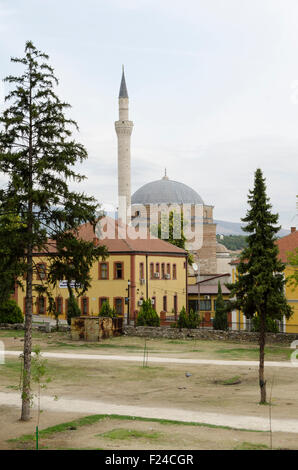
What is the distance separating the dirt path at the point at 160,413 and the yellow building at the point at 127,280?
2865 cm

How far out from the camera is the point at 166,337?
4459 cm

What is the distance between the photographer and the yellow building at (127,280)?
52.3 meters

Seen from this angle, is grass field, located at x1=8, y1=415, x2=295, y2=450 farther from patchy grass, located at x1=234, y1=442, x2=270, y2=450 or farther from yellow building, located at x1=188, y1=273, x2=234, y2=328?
yellow building, located at x1=188, y1=273, x2=234, y2=328

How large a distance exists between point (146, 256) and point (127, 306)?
5360mm

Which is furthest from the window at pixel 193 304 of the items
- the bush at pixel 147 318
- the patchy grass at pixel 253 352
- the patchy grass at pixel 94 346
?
the patchy grass at pixel 253 352

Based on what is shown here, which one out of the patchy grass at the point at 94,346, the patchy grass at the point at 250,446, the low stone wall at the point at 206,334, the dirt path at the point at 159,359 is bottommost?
the patchy grass at the point at 250,446

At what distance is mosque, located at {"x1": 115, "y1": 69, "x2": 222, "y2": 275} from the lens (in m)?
85.9

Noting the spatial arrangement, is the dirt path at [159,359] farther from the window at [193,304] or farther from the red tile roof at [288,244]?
the window at [193,304]

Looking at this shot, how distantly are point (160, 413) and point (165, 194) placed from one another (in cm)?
9312

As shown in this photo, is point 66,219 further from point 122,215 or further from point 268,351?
point 122,215

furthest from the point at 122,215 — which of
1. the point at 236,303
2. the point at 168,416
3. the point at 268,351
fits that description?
the point at 168,416

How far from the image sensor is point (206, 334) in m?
43.9

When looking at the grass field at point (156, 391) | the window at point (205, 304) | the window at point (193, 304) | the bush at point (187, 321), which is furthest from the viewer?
the window at point (193, 304)

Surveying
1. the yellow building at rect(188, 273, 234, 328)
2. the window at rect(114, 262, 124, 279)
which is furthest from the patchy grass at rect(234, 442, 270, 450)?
the yellow building at rect(188, 273, 234, 328)
